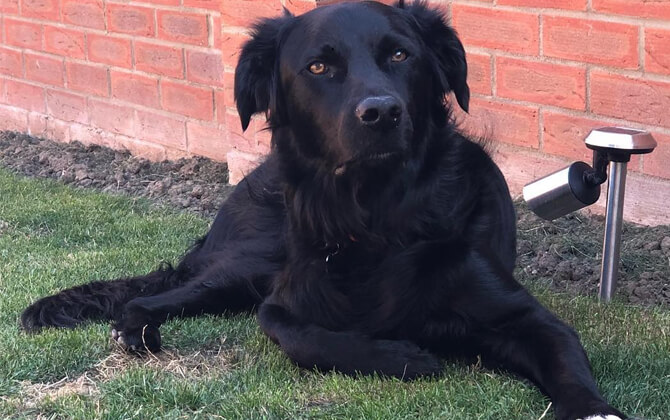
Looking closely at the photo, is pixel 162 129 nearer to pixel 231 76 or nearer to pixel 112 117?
pixel 112 117

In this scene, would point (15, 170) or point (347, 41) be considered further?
point (15, 170)

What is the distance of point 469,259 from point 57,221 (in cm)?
304

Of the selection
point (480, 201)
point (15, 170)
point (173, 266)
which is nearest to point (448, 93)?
point (480, 201)

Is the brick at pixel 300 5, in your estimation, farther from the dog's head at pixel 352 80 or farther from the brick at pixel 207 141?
the dog's head at pixel 352 80

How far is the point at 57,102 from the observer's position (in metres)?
7.82

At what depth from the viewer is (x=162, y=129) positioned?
6.95 m

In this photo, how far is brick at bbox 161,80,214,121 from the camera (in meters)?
6.55

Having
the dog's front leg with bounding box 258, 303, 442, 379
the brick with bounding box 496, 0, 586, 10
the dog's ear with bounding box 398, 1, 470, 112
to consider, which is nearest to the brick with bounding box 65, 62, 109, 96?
the brick with bounding box 496, 0, 586, 10

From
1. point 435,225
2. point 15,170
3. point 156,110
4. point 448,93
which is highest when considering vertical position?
point 448,93

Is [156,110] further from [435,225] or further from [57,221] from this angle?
[435,225]

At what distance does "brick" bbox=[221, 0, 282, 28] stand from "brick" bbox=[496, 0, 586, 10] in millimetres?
1265

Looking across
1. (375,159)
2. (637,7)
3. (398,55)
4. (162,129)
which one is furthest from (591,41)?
(162,129)

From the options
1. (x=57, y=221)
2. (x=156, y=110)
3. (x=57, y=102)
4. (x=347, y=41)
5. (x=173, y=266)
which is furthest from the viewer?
(x=57, y=102)

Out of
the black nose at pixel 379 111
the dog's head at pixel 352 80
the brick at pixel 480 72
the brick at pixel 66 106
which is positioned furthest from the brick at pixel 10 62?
the black nose at pixel 379 111
